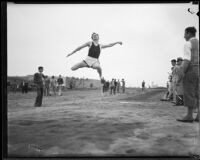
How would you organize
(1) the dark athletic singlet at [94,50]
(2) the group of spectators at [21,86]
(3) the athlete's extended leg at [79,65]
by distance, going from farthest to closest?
(2) the group of spectators at [21,86] → (3) the athlete's extended leg at [79,65] → (1) the dark athletic singlet at [94,50]

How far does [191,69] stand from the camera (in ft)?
13.3

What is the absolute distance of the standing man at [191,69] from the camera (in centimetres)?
393

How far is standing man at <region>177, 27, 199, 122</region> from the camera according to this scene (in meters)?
3.93

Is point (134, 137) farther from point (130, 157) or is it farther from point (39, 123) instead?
point (39, 123)

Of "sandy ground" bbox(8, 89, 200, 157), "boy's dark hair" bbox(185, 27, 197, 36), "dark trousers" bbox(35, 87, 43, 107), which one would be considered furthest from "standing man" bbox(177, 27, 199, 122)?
"dark trousers" bbox(35, 87, 43, 107)

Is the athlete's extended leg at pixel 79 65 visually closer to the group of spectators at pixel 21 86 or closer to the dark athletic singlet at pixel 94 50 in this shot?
the dark athletic singlet at pixel 94 50

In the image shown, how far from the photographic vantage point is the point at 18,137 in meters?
3.54

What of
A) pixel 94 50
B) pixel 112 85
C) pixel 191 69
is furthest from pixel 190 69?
pixel 112 85

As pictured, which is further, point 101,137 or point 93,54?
point 93,54

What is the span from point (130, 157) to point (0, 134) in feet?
6.49

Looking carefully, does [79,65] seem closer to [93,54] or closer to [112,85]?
[93,54]

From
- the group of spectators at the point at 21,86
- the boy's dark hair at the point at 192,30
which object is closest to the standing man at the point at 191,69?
the boy's dark hair at the point at 192,30

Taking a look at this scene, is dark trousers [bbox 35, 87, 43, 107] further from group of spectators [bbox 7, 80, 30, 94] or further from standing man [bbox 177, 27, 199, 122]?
group of spectators [bbox 7, 80, 30, 94]

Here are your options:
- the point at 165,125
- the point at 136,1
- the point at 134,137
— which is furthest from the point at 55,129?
the point at 136,1
